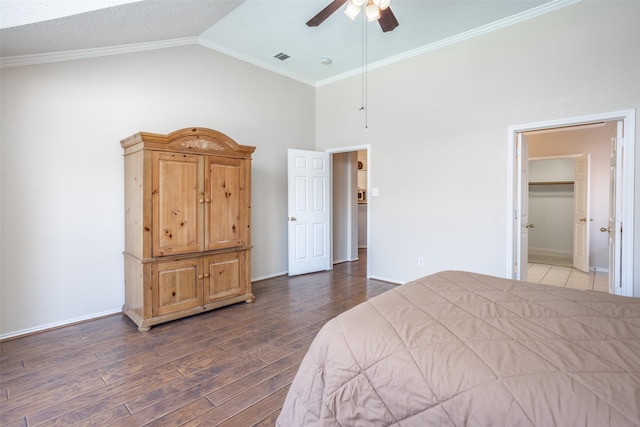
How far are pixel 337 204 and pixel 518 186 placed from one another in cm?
311

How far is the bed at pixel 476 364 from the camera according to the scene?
33.6 inches

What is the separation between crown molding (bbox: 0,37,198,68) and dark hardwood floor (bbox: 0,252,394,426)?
2.42 metres

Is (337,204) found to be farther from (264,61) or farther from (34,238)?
(34,238)

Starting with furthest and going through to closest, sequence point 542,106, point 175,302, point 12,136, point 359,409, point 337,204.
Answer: point 337,204
point 542,106
point 175,302
point 12,136
point 359,409

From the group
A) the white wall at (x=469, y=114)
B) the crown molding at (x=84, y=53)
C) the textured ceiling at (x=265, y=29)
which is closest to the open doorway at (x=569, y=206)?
the white wall at (x=469, y=114)

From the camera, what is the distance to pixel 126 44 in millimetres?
3230

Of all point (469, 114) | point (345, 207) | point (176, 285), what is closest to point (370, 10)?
point (469, 114)

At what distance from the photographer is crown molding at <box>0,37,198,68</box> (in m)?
2.71

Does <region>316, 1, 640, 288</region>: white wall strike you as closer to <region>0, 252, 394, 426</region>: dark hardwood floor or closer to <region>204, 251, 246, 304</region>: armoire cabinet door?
<region>0, 252, 394, 426</region>: dark hardwood floor

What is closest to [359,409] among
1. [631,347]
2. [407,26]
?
[631,347]

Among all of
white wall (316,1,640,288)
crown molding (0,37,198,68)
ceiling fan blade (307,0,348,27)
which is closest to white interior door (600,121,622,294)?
white wall (316,1,640,288)

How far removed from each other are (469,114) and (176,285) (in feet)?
12.5

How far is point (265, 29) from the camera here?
3672 millimetres

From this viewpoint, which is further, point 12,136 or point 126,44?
point 126,44
